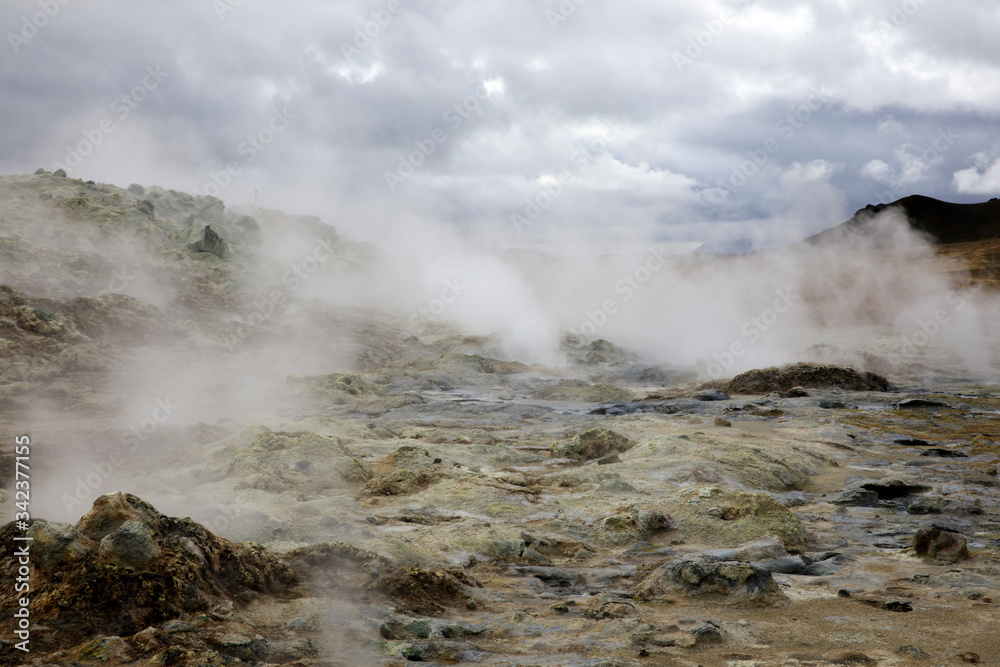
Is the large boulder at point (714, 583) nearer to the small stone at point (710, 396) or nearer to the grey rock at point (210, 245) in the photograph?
the small stone at point (710, 396)

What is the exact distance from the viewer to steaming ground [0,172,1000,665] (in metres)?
4.62

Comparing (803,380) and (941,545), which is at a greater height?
(803,380)

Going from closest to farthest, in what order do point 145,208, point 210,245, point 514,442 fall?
point 514,442, point 210,245, point 145,208

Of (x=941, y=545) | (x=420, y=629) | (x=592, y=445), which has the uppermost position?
(x=592, y=445)

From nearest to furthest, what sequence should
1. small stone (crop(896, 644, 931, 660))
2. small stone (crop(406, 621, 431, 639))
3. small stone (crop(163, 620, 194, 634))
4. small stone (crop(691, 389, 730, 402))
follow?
small stone (crop(163, 620, 194, 634)), small stone (crop(896, 644, 931, 660)), small stone (crop(406, 621, 431, 639)), small stone (crop(691, 389, 730, 402))

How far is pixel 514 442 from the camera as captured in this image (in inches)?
480

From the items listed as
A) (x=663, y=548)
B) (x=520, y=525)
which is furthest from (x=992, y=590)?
(x=520, y=525)

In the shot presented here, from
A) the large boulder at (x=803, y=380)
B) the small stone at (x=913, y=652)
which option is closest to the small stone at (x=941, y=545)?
the small stone at (x=913, y=652)

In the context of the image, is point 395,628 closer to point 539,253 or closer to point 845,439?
point 845,439

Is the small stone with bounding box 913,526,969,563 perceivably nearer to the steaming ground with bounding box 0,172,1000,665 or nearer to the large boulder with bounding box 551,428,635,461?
the steaming ground with bounding box 0,172,1000,665

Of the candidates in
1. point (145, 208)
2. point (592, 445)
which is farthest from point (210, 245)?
point (592, 445)

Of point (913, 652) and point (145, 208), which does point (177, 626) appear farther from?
point (145, 208)

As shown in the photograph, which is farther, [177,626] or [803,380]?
[803,380]

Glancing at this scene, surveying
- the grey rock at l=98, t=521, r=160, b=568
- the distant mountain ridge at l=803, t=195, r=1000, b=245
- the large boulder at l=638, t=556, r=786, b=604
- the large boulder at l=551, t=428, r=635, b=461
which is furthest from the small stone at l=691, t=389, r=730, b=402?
the distant mountain ridge at l=803, t=195, r=1000, b=245
